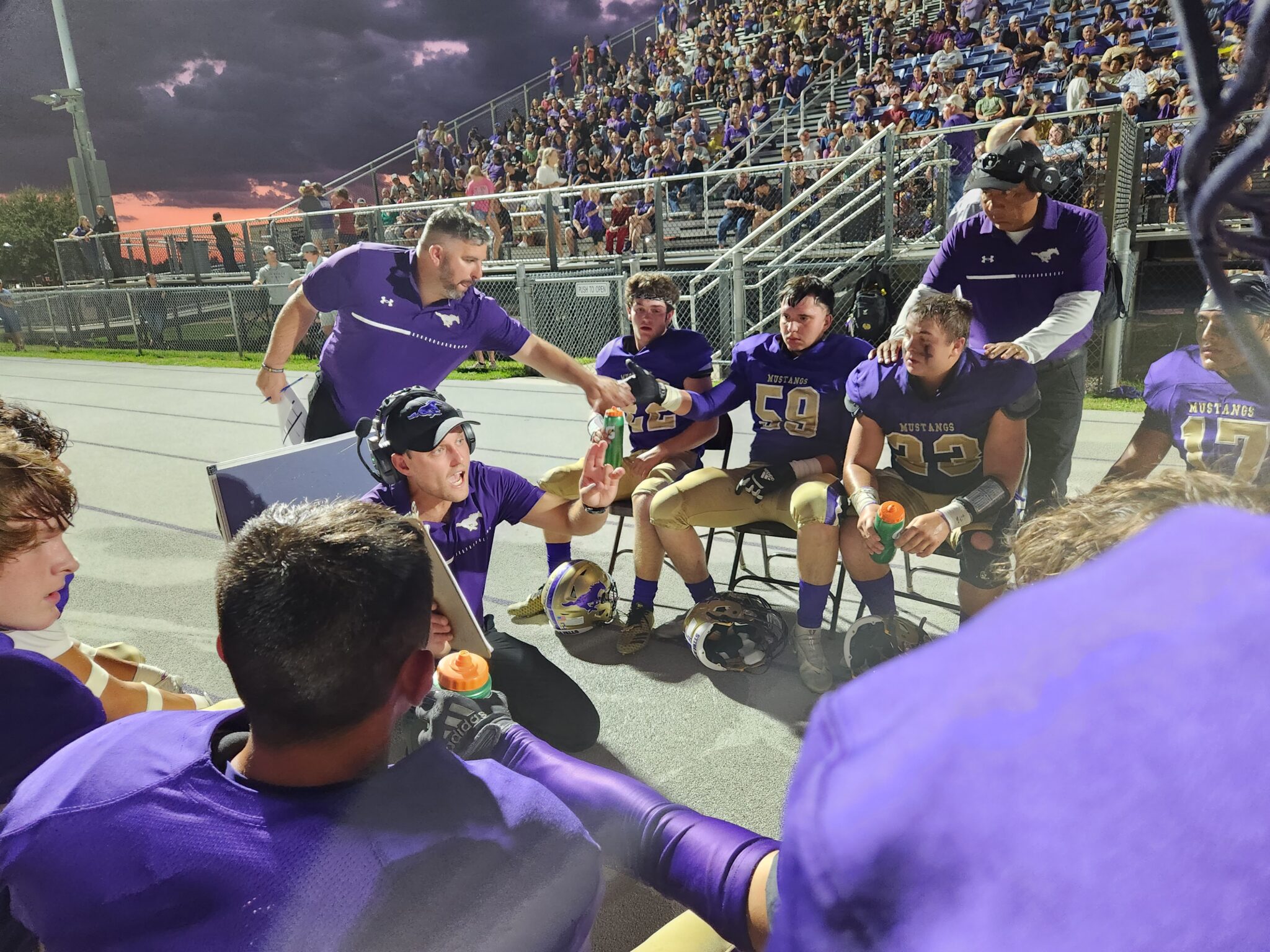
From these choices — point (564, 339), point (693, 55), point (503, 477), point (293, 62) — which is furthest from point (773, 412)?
point (293, 62)

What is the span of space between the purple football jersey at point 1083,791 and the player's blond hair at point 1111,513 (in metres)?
0.27

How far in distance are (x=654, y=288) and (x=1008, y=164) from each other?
156 cm

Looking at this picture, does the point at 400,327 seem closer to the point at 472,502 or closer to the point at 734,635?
the point at 472,502

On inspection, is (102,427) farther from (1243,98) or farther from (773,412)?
(1243,98)

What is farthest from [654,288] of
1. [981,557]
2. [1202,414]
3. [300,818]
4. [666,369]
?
[300,818]

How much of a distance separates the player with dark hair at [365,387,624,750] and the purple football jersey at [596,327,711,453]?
1154mm

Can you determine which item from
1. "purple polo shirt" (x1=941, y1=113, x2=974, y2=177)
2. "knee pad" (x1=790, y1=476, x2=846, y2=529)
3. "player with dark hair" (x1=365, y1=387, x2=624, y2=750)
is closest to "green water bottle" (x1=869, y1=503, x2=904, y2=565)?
"knee pad" (x1=790, y1=476, x2=846, y2=529)

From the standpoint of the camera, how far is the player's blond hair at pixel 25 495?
5.00 ft

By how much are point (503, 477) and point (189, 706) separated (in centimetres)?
117

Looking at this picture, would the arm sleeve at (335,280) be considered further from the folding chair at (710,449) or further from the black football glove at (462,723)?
the black football glove at (462,723)

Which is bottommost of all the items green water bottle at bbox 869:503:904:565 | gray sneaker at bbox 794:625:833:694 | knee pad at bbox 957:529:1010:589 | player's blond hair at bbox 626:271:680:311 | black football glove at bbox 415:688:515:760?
gray sneaker at bbox 794:625:833:694

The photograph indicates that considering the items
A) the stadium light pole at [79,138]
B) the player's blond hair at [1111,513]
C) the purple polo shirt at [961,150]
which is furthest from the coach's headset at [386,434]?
the stadium light pole at [79,138]

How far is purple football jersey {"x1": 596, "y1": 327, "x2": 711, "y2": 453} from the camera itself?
377 cm

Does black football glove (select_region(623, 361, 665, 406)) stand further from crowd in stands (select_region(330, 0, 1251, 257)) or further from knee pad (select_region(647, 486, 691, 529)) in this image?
crowd in stands (select_region(330, 0, 1251, 257))
